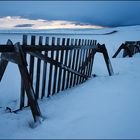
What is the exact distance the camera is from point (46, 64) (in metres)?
4.26

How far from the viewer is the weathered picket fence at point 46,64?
3.35 meters

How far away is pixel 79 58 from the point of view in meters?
5.74

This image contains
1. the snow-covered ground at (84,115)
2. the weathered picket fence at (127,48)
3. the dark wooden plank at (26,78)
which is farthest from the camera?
the weathered picket fence at (127,48)

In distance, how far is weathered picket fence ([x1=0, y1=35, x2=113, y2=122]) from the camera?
3.35 meters

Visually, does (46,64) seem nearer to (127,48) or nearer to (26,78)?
(26,78)

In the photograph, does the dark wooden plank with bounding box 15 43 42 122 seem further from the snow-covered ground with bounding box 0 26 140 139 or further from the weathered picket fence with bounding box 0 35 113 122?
the snow-covered ground with bounding box 0 26 140 139

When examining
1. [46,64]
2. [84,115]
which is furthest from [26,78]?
[84,115]

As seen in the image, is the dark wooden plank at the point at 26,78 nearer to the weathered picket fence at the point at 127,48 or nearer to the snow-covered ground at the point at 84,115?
the snow-covered ground at the point at 84,115

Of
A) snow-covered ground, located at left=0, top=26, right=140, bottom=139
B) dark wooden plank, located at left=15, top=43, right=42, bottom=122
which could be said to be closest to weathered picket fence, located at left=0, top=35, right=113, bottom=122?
dark wooden plank, located at left=15, top=43, right=42, bottom=122

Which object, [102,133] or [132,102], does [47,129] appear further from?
[132,102]

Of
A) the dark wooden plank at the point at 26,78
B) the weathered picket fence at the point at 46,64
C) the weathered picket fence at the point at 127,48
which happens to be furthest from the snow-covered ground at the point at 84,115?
the weathered picket fence at the point at 127,48

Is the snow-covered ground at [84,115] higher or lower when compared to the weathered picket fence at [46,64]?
lower

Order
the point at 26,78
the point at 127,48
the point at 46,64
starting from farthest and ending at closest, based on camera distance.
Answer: the point at 127,48, the point at 46,64, the point at 26,78

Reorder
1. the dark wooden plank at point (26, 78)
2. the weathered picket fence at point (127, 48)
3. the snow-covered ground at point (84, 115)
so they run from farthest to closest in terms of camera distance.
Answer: the weathered picket fence at point (127, 48)
the dark wooden plank at point (26, 78)
the snow-covered ground at point (84, 115)
